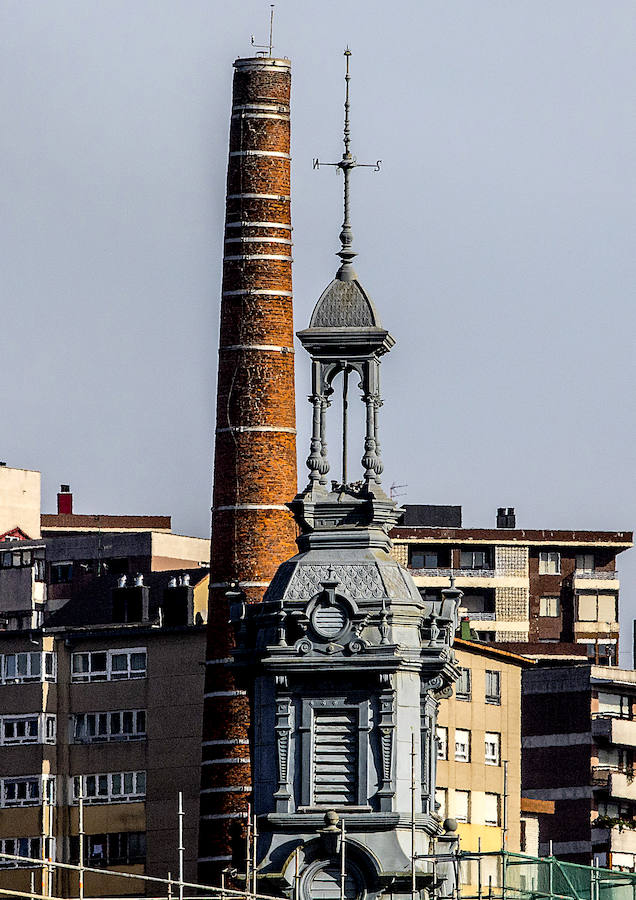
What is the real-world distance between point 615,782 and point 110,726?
2820 cm

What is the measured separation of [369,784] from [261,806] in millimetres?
2080

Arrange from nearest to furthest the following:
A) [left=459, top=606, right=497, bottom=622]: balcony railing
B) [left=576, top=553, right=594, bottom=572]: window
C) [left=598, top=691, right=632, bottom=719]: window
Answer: [left=598, top=691, right=632, bottom=719]: window, [left=459, top=606, right=497, bottom=622]: balcony railing, [left=576, top=553, right=594, bottom=572]: window

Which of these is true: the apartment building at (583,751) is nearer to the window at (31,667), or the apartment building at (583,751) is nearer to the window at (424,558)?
the window at (31,667)

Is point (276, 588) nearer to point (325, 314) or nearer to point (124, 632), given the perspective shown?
point (325, 314)

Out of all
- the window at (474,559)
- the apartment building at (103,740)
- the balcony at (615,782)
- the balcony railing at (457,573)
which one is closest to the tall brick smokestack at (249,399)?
the apartment building at (103,740)

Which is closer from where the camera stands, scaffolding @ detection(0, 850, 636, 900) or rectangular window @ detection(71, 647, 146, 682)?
scaffolding @ detection(0, 850, 636, 900)

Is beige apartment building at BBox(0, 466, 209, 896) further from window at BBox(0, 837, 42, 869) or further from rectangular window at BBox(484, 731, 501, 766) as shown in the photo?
rectangular window at BBox(484, 731, 501, 766)

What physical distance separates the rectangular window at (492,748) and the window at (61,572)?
39573 mm

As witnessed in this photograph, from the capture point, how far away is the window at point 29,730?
10988 cm

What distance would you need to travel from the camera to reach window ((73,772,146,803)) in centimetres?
10725

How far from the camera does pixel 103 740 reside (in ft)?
355

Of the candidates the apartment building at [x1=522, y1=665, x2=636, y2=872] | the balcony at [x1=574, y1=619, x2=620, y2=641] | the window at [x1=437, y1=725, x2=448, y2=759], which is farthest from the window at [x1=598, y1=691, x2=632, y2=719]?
the balcony at [x1=574, y1=619, x2=620, y2=641]

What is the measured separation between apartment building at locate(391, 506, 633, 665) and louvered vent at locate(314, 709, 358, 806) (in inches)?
3943

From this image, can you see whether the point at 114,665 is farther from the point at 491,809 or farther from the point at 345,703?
the point at 345,703
